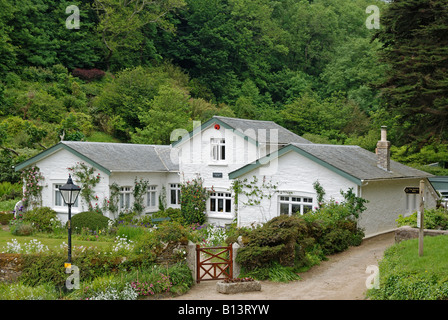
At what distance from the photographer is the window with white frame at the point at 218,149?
2721 centimetres

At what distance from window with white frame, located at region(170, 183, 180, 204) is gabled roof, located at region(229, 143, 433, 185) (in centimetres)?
608

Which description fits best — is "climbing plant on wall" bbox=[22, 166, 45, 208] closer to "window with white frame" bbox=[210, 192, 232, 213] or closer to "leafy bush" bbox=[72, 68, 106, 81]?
"window with white frame" bbox=[210, 192, 232, 213]

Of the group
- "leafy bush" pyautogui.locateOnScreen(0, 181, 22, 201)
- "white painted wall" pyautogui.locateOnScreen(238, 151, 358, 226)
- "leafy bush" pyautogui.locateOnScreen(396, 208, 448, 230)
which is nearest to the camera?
"leafy bush" pyautogui.locateOnScreen(396, 208, 448, 230)

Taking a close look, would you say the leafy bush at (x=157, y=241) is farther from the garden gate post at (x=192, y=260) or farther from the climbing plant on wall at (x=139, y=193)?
the climbing plant on wall at (x=139, y=193)

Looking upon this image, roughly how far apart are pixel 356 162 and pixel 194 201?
8452mm

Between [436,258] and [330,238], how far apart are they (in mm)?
5831

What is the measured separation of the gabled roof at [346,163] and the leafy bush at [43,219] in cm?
873

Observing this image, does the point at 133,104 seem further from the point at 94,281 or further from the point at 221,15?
the point at 94,281

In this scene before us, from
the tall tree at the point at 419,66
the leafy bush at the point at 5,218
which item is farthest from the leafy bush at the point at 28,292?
the tall tree at the point at 419,66

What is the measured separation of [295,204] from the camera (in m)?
22.8

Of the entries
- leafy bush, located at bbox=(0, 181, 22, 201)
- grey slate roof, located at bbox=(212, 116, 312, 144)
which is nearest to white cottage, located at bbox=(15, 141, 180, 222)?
leafy bush, located at bbox=(0, 181, 22, 201)

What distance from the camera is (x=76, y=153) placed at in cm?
2586

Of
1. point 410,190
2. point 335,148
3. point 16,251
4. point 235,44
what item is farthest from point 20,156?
point 235,44

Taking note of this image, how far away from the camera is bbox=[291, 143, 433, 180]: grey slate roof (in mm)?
Answer: 21717
